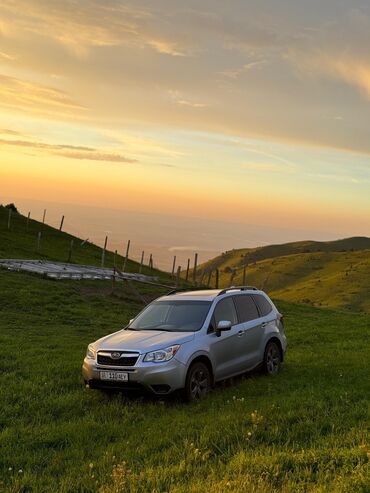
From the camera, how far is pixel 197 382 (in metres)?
9.57

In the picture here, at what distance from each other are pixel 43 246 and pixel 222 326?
41962 mm

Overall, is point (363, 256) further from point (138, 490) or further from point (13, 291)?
point (138, 490)

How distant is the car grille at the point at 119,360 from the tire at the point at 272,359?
11.9ft

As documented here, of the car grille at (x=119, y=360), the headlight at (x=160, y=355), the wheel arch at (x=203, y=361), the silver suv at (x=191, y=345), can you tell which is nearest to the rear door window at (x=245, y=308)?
the silver suv at (x=191, y=345)

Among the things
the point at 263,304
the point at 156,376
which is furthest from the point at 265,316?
the point at 156,376

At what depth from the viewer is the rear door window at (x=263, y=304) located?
476 inches

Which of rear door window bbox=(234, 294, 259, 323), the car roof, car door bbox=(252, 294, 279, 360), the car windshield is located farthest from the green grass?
the car roof

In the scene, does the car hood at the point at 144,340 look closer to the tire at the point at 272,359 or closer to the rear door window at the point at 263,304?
the tire at the point at 272,359

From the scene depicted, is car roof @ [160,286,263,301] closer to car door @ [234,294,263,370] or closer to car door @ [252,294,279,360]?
car door @ [234,294,263,370]

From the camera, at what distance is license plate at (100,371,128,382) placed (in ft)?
29.9

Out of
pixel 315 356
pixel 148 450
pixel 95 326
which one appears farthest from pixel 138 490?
pixel 95 326

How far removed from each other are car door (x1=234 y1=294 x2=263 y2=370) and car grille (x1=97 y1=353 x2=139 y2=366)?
104 inches

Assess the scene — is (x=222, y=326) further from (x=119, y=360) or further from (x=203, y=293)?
(x=119, y=360)

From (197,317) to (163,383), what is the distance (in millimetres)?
1835
